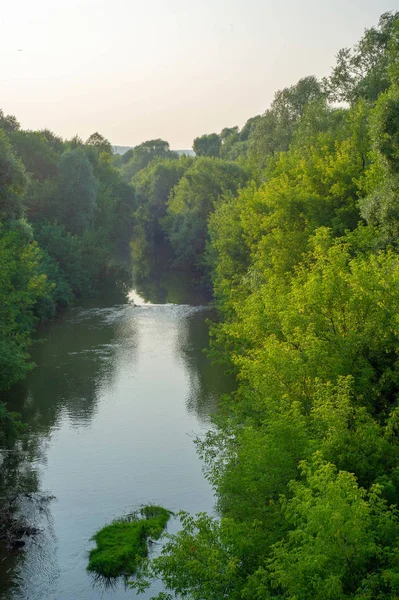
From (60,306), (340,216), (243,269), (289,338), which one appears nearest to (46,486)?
(289,338)

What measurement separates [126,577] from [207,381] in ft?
62.7

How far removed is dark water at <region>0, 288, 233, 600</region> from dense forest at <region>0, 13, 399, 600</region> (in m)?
2.14

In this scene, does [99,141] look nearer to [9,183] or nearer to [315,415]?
[9,183]

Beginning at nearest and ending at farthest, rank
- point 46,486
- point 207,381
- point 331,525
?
1. point 331,525
2. point 46,486
3. point 207,381

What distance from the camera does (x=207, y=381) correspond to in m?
39.6

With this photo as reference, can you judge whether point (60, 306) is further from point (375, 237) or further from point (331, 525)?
point (331, 525)

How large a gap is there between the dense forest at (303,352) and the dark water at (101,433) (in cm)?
214

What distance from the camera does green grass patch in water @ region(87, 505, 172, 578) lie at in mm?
21156

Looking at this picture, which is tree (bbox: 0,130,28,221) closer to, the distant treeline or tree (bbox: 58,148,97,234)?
the distant treeline

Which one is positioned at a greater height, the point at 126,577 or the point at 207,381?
the point at 207,381

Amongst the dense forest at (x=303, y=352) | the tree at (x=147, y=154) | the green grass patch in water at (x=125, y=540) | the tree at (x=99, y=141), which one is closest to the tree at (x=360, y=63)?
the dense forest at (x=303, y=352)

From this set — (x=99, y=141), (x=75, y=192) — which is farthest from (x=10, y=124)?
(x=99, y=141)

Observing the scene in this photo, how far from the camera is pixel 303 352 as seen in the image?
67.2 ft

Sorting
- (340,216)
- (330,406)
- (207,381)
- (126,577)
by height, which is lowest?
(126,577)
